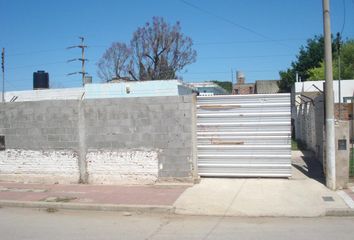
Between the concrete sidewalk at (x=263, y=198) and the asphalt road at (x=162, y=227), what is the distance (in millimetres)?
382

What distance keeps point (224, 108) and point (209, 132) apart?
0.78 meters

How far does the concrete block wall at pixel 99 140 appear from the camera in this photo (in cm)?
1304

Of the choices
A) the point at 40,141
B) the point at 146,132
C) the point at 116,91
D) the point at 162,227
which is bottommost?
the point at 162,227

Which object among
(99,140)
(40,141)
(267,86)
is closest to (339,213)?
(99,140)

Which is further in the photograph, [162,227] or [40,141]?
[40,141]

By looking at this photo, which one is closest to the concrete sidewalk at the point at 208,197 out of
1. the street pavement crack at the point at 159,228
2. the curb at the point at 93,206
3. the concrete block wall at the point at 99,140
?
the curb at the point at 93,206

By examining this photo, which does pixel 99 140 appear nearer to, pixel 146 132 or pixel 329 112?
pixel 146 132

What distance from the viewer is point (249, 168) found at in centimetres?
1326

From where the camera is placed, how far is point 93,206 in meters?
10.8

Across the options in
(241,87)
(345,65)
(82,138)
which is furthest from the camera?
(241,87)

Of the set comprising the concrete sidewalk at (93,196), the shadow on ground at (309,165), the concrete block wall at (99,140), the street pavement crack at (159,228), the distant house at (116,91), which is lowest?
the street pavement crack at (159,228)

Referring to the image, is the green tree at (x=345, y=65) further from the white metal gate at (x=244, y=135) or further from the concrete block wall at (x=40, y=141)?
the concrete block wall at (x=40, y=141)

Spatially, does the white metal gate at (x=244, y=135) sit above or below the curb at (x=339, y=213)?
above

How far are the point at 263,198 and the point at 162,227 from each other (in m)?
3.01
